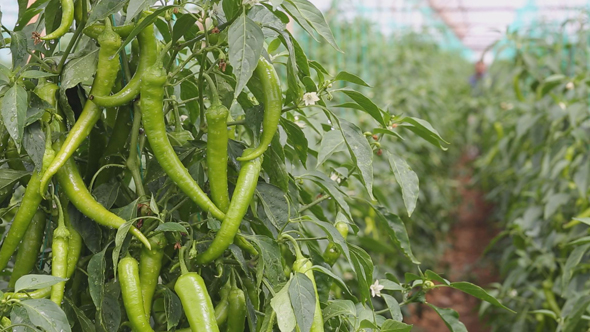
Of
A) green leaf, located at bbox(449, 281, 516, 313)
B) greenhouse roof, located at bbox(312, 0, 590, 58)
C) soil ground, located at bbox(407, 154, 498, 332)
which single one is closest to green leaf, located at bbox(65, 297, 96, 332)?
green leaf, located at bbox(449, 281, 516, 313)

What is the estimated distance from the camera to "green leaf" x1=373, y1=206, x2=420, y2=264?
1487 mm

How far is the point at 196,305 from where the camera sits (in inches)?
40.8

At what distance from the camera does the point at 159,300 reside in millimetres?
1327

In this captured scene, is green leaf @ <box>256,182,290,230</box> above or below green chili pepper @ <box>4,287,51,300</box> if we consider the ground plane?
above

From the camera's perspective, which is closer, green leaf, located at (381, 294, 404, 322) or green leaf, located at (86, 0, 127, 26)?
green leaf, located at (86, 0, 127, 26)

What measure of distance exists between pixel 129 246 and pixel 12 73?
0.39 m

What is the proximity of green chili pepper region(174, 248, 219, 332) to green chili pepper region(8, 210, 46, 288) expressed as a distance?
38cm

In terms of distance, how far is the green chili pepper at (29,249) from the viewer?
4.07 feet

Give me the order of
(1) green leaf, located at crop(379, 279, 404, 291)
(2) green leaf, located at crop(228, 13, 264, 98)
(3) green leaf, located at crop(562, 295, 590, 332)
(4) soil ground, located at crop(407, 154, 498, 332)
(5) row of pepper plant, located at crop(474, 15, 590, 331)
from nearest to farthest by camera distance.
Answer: (2) green leaf, located at crop(228, 13, 264, 98) < (1) green leaf, located at crop(379, 279, 404, 291) < (3) green leaf, located at crop(562, 295, 590, 332) < (5) row of pepper plant, located at crop(474, 15, 590, 331) < (4) soil ground, located at crop(407, 154, 498, 332)

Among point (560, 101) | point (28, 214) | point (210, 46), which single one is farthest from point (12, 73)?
point (560, 101)

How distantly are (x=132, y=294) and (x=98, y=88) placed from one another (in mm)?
385

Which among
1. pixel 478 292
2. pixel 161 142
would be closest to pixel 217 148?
pixel 161 142

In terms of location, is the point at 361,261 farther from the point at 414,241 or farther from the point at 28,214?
the point at 414,241

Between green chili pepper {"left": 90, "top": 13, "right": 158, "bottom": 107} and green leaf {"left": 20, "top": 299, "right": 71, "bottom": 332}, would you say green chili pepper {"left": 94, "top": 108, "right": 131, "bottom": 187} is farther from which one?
green leaf {"left": 20, "top": 299, "right": 71, "bottom": 332}
